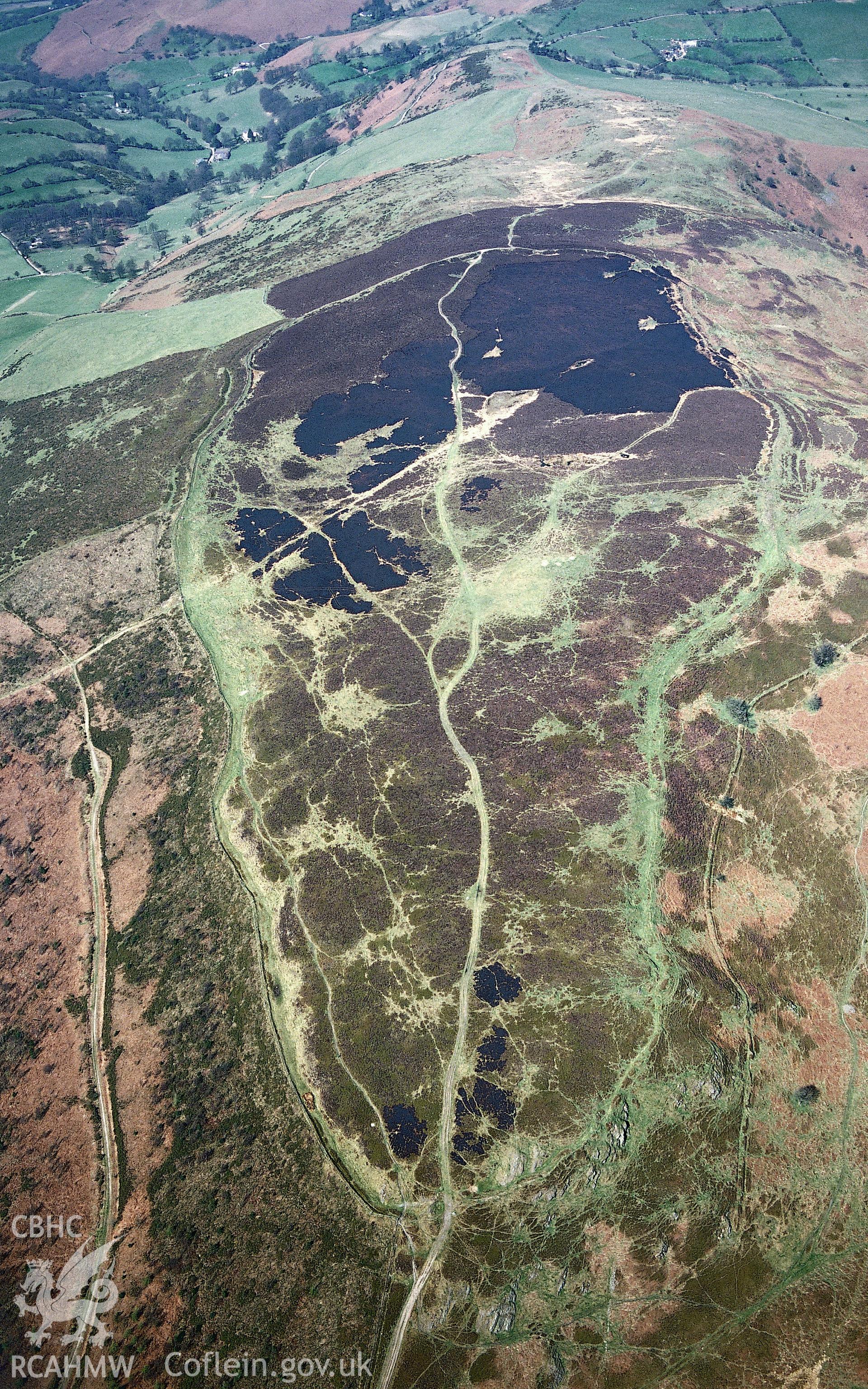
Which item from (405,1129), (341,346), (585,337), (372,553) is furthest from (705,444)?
(405,1129)

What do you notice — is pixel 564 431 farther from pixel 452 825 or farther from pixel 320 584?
pixel 452 825

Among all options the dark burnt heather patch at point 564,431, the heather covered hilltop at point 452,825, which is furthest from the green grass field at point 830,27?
the dark burnt heather patch at point 564,431

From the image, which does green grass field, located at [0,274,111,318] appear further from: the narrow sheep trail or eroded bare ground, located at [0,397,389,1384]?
eroded bare ground, located at [0,397,389,1384]

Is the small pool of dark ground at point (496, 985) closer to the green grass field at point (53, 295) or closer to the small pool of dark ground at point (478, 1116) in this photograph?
the small pool of dark ground at point (478, 1116)

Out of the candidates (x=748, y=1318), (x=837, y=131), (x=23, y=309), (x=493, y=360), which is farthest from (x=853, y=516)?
(x=23, y=309)

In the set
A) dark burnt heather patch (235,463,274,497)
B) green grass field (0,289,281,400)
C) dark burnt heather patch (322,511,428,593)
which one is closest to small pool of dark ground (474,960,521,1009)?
dark burnt heather patch (322,511,428,593)

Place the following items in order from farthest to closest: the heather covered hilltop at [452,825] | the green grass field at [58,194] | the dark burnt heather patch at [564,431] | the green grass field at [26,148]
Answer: the green grass field at [26,148] < the green grass field at [58,194] < the dark burnt heather patch at [564,431] < the heather covered hilltop at [452,825]

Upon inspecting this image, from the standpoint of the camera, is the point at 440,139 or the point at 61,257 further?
the point at 61,257
